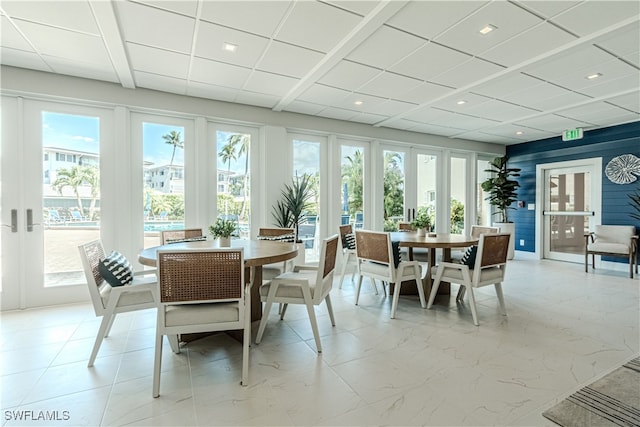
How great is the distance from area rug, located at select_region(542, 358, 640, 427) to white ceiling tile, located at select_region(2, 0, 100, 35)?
427 centimetres

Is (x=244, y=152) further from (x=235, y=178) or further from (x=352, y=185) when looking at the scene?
(x=352, y=185)

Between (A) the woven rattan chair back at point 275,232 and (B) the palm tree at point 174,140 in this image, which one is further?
(B) the palm tree at point 174,140

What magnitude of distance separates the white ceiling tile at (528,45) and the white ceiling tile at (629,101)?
2.25 metres

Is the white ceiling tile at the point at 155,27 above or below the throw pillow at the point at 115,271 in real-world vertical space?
above

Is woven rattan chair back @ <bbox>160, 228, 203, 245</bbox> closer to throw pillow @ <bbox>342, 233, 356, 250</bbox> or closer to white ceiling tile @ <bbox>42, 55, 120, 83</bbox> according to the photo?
white ceiling tile @ <bbox>42, 55, 120, 83</bbox>

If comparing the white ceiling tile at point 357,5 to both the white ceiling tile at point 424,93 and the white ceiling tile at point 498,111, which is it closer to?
the white ceiling tile at point 424,93

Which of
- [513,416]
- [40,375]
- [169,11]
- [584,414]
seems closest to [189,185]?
[169,11]

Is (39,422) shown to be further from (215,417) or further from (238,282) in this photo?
(238,282)

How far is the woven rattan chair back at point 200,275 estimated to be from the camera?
6.33 ft

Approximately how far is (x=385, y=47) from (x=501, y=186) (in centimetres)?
556

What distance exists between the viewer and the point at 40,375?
7.16 feet

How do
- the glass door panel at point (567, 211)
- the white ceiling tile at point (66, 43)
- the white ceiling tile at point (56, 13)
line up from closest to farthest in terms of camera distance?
the white ceiling tile at point (56, 13), the white ceiling tile at point (66, 43), the glass door panel at point (567, 211)

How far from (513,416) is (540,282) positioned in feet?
13.1

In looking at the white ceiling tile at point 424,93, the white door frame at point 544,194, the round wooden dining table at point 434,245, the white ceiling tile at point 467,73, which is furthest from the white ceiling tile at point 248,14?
the white door frame at point 544,194
